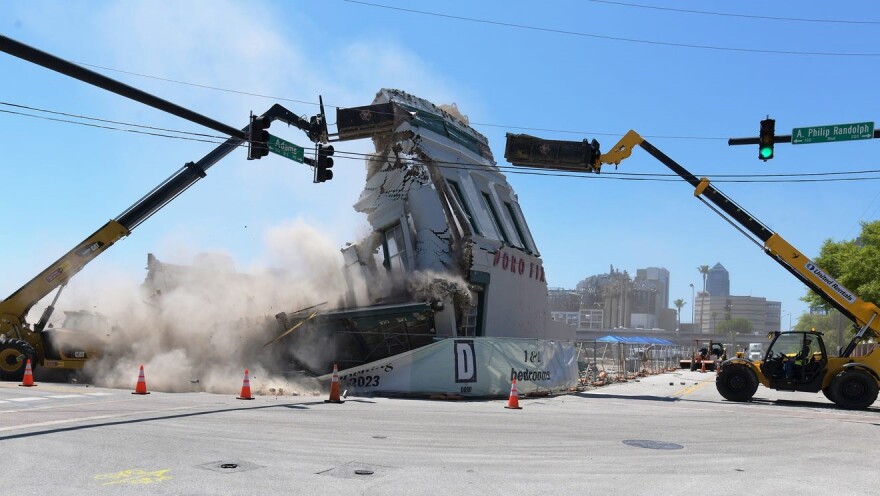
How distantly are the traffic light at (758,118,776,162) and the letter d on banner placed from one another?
8642mm

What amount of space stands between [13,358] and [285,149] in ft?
34.6

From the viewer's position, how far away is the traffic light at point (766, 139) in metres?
16.0

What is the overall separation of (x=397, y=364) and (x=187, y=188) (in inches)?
370

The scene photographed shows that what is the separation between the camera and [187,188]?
21.7m

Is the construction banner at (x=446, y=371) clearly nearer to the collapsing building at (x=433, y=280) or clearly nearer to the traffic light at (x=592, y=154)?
the collapsing building at (x=433, y=280)

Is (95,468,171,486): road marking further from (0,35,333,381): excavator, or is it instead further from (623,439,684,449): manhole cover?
(0,35,333,381): excavator

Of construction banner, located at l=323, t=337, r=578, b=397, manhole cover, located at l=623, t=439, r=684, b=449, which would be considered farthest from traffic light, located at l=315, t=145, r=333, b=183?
manhole cover, located at l=623, t=439, r=684, b=449

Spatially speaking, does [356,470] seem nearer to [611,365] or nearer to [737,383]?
[737,383]

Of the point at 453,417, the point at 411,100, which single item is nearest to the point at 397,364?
the point at 453,417

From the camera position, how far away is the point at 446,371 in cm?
1780

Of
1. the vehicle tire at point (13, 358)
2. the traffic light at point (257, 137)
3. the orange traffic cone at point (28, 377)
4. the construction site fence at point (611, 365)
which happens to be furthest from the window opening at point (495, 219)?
the vehicle tire at point (13, 358)

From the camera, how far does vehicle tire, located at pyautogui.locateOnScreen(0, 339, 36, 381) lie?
19406mm

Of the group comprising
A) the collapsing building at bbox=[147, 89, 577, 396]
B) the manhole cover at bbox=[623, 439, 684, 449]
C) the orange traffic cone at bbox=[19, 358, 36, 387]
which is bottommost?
the orange traffic cone at bbox=[19, 358, 36, 387]

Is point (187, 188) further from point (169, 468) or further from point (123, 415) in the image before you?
point (169, 468)
